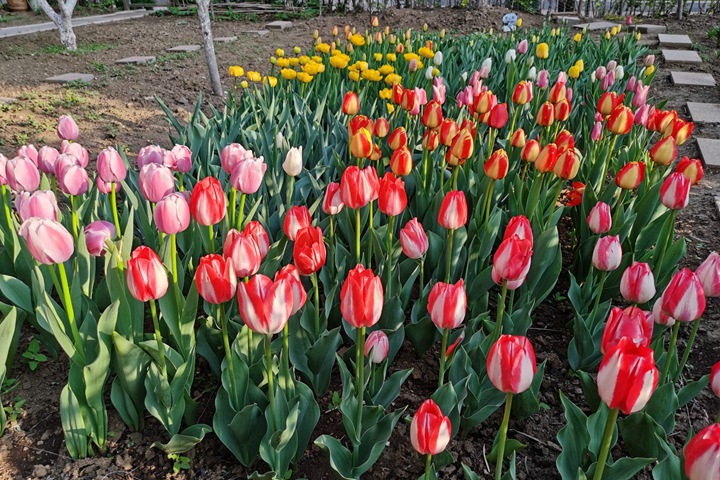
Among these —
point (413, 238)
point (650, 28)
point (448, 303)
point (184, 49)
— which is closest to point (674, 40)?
point (650, 28)

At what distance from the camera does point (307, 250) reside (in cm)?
144

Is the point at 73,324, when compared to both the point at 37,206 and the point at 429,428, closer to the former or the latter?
the point at 37,206

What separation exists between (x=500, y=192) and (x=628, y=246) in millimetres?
582

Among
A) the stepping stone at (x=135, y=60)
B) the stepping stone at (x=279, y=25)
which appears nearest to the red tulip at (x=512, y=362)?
the stepping stone at (x=135, y=60)

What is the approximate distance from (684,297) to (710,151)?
138 inches

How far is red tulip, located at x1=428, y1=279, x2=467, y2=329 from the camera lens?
1.35m

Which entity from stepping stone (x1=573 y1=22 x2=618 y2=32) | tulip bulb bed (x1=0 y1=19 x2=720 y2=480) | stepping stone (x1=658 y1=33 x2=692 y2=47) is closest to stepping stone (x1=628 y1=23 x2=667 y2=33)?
stepping stone (x1=573 y1=22 x2=618 y2=32)

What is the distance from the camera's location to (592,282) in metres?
2.21

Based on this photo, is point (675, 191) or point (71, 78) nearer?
point (675, 191)

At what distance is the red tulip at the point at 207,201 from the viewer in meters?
1.52

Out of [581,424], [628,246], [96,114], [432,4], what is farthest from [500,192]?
[432,4]

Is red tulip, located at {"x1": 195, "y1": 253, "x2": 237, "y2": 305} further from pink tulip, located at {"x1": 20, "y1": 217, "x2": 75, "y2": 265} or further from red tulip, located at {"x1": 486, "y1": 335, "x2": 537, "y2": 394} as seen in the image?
red tulip, located at {"x1": 486, "y1": 335, "x2": 537, "y2": 394}

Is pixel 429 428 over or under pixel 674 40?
under

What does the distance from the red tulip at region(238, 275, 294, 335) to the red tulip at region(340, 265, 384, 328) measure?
0.40ft
